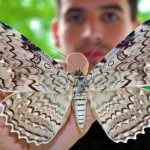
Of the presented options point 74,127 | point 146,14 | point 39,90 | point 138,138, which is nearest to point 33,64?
point 39,90

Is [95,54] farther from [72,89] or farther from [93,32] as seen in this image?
[72,89]

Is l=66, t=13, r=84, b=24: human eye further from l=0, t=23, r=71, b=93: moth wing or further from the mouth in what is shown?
l=0, t=23, r=71, b=93: moth wing

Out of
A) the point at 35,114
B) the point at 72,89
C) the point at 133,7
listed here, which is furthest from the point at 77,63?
the point at 133,7

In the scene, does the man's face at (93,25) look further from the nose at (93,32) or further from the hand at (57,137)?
the hand at (57,137)

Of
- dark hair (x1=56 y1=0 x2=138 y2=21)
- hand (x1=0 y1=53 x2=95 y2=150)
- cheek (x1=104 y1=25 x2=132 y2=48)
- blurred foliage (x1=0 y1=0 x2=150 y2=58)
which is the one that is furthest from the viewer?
blurred foliage (x1=0 y1=0 x2=150 y2=58)

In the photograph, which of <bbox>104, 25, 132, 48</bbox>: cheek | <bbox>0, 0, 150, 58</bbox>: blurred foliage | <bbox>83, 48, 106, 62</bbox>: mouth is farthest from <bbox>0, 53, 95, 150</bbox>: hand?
<bbox>0, 0, 150, 58</bbox>: blurred foliage
